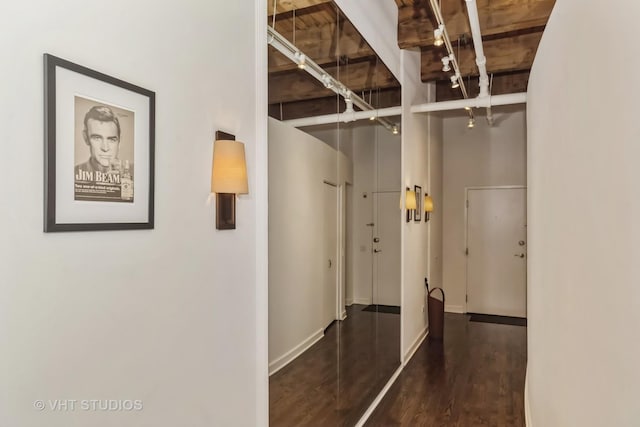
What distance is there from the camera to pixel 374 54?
3609 millimetres

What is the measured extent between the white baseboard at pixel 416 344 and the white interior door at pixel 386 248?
2.41 feet

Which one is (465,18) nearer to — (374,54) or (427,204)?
(374,54)

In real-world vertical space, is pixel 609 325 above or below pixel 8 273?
below

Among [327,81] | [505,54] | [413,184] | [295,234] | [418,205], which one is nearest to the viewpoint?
[295,234]

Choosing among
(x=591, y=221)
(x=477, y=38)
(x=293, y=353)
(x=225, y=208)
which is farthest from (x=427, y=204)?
(x=591, y=221)

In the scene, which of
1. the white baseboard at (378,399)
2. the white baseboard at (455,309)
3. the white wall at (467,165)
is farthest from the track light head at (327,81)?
the white baseboard at (455,309)

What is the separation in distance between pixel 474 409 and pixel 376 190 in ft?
6.58

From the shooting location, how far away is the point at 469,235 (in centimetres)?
719

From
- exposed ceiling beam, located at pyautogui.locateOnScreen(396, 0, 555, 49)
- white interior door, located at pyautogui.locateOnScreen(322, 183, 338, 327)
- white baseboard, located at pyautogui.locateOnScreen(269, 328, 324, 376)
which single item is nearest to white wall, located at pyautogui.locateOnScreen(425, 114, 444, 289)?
exposed ceiling beam, located at pyautogui.locateOnScreen(396, 0, 555, 49)

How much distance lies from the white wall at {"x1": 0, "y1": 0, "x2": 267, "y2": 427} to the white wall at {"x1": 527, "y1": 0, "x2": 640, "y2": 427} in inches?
47.9

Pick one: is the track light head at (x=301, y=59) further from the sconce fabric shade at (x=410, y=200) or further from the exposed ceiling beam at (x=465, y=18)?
the sconce fabric shade at (x=410, y=200)

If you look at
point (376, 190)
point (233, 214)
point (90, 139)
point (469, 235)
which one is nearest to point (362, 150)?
point (376, 190)

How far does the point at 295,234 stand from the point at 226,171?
2.84ft

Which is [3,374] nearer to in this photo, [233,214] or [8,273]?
[8,273]
